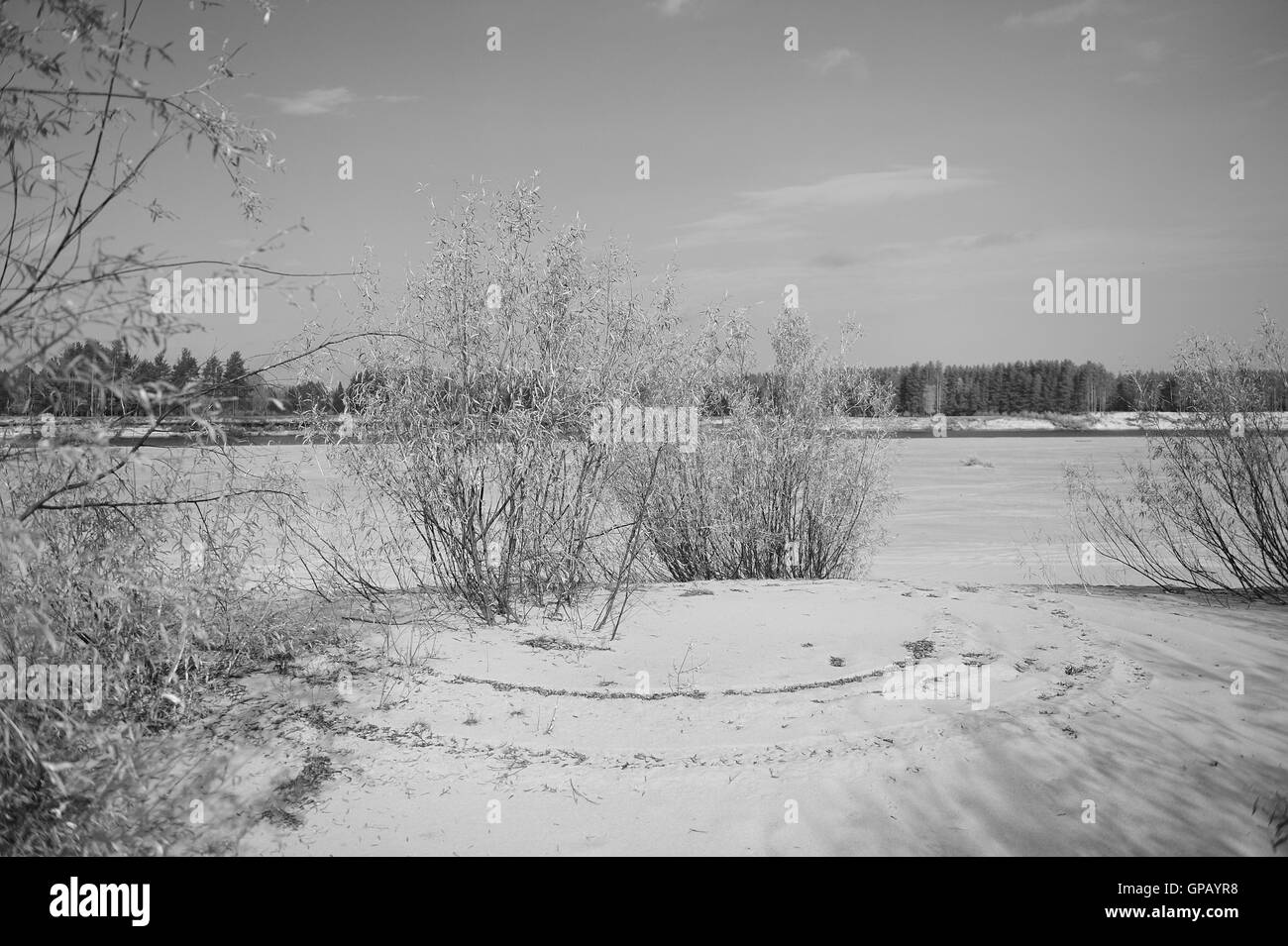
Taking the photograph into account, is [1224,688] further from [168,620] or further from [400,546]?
[168,620]

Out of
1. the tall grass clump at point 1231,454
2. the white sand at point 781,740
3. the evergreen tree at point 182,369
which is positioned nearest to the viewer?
Result: the white sand at point 781,740

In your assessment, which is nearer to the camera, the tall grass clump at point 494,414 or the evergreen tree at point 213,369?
the evergreen tree at point 213,369

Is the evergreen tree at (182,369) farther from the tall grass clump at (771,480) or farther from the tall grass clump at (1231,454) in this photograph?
the tall grass clump at (1231,454)

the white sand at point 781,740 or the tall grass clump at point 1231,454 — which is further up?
the tall grass clump at point 1231,454

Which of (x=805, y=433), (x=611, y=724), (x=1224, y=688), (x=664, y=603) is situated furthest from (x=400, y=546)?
(x=1224, y=688)

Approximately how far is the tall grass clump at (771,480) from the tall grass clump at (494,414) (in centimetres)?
253

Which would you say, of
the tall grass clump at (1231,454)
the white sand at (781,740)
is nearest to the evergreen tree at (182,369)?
the white sand at (781,740)

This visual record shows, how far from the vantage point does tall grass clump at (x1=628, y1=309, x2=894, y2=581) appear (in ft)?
33.0

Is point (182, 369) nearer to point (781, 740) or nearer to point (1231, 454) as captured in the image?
point (781, 740)

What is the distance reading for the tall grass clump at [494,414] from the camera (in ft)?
22.8

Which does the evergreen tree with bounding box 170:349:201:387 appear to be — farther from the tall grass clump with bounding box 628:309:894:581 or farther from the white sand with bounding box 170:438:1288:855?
the tall grass clump with bounding box 628:309:894:581

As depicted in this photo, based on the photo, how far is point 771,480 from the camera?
10320 mm

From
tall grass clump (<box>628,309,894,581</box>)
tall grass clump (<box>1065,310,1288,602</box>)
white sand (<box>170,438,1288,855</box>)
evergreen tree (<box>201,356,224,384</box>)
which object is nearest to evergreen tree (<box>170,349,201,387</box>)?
evergreen tree (<box>201,356,224,384</box>)

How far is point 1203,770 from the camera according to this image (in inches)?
177
